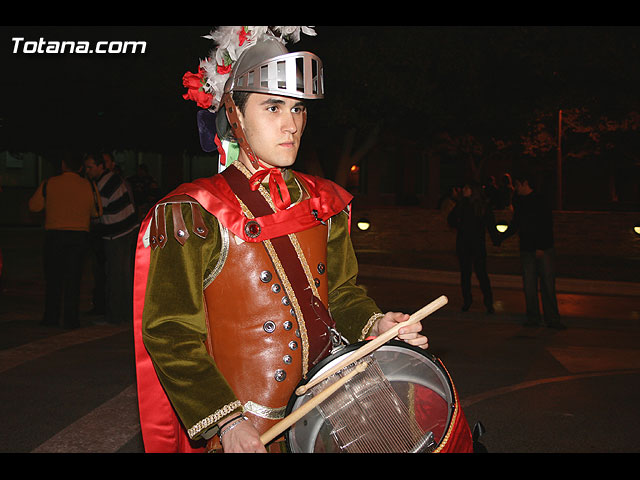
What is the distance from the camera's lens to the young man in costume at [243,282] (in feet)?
7.53

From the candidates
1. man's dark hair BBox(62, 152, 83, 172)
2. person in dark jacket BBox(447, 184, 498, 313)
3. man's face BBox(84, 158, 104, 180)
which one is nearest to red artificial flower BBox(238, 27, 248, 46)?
man's dark hair BBox(62, 152, 83, 172)

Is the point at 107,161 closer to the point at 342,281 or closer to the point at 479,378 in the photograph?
the point at 479,378

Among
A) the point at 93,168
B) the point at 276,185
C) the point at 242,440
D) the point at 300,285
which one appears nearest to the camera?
the point at 242,440

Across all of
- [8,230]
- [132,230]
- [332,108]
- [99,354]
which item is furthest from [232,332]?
[8,230]

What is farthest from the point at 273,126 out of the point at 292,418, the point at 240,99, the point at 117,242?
the point at 117,242

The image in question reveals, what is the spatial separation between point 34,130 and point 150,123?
18.4 feet

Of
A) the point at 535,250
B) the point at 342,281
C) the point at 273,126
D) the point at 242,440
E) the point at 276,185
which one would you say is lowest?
the point at 535,250

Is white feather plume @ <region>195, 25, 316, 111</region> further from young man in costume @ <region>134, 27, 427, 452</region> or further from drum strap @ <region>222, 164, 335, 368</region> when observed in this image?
drum strap @ <region>222, 164, 335, 368</region>

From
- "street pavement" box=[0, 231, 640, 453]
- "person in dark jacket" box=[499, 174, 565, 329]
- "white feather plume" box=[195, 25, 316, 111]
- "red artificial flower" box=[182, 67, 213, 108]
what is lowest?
"street pavement" box=[0, 231, 640, 453]

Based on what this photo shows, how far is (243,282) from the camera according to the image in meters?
2.44

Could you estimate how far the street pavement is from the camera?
562 centimetres

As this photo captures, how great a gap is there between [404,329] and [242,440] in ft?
2.00

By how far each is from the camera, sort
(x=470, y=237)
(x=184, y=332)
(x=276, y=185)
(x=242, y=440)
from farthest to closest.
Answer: (x=470, y=237)
(x=276, y=185)
(x=184, y=332)
(x=242, y=440)

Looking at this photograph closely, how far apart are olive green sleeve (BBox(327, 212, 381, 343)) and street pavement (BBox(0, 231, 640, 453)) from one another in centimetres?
283
